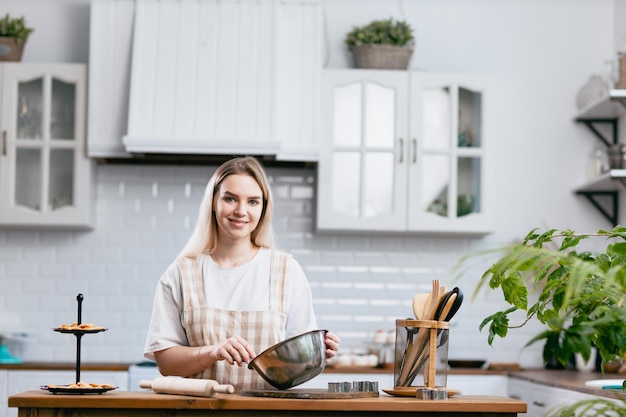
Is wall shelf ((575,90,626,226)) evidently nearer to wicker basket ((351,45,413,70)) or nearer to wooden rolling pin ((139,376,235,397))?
wicker basket ((351,45,413,70))

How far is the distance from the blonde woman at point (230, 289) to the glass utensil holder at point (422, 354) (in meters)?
0.49

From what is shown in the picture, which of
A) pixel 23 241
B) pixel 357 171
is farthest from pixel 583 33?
pixel 23 241

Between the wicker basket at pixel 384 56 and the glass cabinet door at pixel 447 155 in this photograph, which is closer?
the glass cabinet door at pixel 447 155

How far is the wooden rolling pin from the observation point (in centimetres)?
246

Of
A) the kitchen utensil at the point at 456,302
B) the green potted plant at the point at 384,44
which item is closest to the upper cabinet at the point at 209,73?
the green potted plant at the point at 384,44

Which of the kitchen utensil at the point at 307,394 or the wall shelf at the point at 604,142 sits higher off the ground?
the wall shelf at the point at 604,142

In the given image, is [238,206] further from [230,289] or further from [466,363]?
[466,363]

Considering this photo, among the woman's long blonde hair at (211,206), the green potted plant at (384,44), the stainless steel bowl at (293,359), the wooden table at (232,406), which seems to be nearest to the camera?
the wooden table at (232,406)

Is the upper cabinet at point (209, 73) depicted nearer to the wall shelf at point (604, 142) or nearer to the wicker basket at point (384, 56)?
the wicker basket at point (384, 56)

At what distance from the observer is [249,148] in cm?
516

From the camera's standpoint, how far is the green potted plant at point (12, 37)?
5422 mm

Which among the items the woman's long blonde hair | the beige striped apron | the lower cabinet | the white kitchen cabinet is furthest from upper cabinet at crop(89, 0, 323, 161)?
the beige striped apron

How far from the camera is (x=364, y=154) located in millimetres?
5387

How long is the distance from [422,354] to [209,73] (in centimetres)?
292
